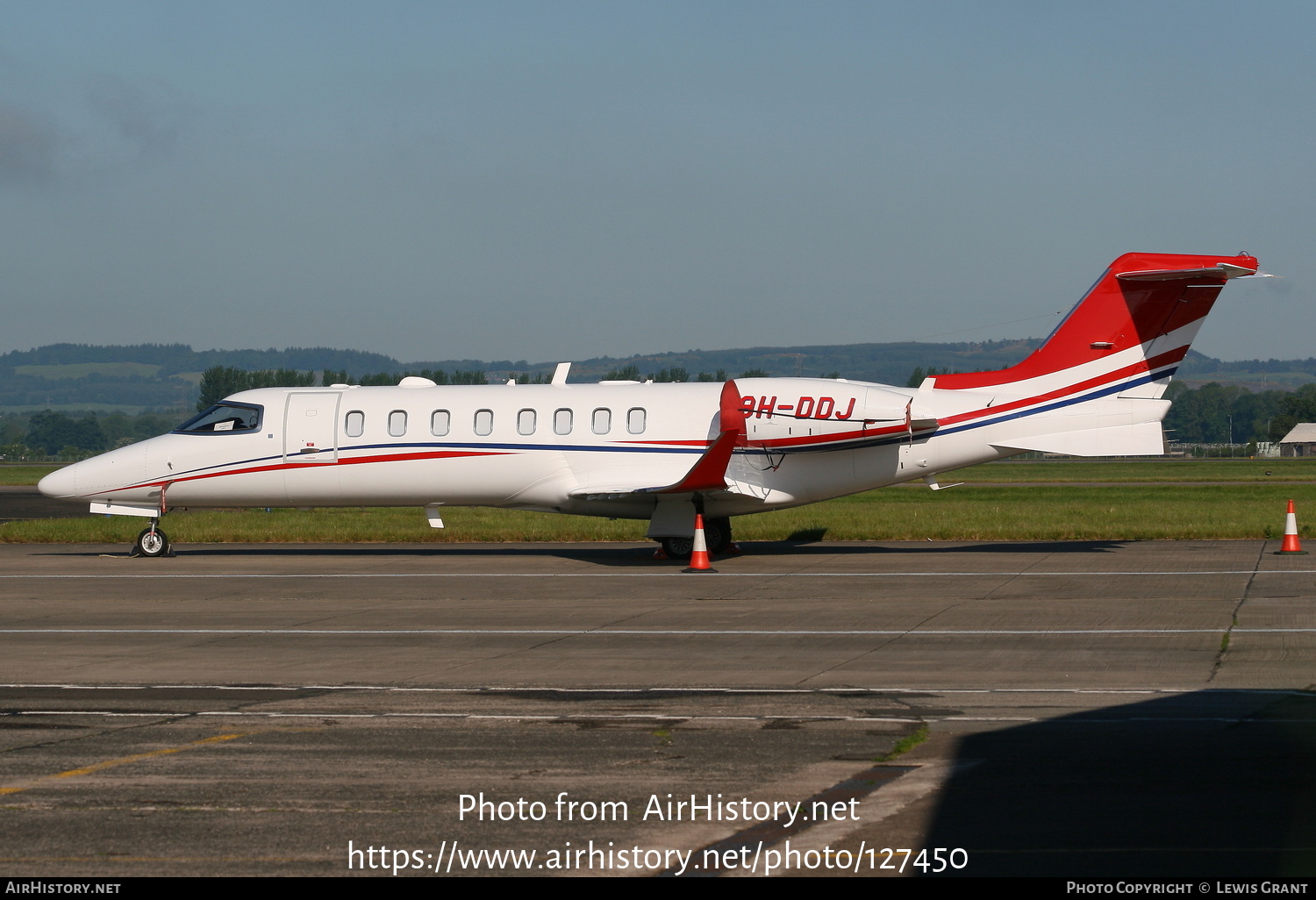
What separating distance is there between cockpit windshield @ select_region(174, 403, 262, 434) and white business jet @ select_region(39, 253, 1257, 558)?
0.04 m

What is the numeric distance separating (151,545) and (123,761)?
17.1 m

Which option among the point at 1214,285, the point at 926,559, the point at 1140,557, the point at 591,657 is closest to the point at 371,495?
the point at 926,559

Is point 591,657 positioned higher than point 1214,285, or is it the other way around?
point 1214,285

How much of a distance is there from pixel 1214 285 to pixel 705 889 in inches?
709

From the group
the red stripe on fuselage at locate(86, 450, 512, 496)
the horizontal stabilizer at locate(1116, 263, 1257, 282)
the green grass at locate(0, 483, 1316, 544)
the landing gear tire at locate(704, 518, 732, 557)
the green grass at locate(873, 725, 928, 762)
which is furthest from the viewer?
the green grass at locate(0, 483, 1316, 544)

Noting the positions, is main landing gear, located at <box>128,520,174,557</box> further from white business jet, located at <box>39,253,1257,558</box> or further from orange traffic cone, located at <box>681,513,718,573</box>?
orange traffic cone, located at <box>681,513,718,573</box>

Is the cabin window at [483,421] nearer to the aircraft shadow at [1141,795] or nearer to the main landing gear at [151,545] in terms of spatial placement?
the main landing gear at [151,545]

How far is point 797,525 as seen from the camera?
29125 mm

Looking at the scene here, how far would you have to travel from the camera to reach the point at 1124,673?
1118 centimetres

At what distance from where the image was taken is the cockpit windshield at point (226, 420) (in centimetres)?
2362

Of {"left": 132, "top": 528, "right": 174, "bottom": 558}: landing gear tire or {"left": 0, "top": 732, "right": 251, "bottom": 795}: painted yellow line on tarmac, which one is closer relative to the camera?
{"left": 0, "top": 732, "right": 251, "bottom": 795}: painted yellow line on tarmac

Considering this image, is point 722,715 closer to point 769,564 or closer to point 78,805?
point 78,805

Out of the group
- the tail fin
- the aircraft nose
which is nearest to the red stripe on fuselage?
the aircraft nose

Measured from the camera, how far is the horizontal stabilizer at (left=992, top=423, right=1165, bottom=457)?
21078mm
